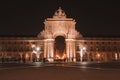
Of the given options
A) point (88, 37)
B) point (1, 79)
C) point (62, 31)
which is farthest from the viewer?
point (88, 37)

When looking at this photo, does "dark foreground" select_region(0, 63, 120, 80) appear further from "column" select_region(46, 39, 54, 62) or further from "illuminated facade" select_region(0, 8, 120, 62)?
"column" select_region(46, 39, 54, 62)

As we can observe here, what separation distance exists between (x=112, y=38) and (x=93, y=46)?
10019 millimetres

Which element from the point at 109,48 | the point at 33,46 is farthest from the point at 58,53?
the point at 109,48

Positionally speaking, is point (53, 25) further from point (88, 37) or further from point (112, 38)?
point (112, 38)

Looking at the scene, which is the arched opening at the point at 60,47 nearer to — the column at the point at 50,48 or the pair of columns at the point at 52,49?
the pair of columns at the point at 52,49

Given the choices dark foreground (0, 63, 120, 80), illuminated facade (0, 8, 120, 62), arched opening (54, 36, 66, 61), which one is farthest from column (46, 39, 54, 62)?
dark foreground (0, 63, 120, 80)

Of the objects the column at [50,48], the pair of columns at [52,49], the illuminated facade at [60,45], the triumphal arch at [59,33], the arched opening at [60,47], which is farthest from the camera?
the arched opening at [60,47]

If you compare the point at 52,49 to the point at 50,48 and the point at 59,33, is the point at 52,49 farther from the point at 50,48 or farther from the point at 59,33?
the point at 59,33

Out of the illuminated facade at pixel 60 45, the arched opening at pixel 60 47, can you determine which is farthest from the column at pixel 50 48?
the arched opening at pixel 60 47

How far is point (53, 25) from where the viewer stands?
407ft

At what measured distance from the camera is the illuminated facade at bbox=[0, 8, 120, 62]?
12150 centimetres

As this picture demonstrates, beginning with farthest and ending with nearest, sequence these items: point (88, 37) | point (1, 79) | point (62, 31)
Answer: point (88, 37) < point (62, 31) < point (1, 79)

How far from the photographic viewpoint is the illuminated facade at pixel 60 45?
12150 centimetres

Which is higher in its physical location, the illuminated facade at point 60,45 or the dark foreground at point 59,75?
the illuminated facade at point 60,45
